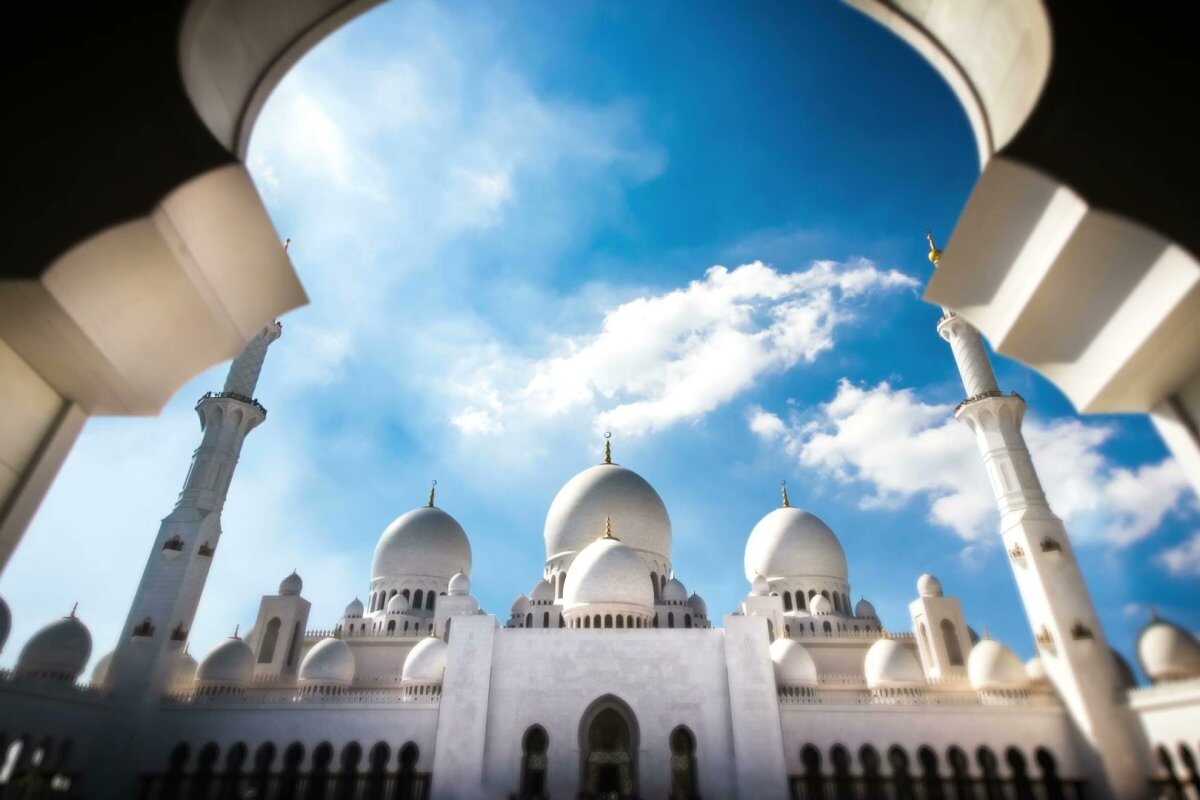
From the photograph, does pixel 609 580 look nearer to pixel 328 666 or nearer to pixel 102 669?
pixel 328 666

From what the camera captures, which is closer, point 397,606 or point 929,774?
point 929,774

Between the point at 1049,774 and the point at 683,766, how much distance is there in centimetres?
878

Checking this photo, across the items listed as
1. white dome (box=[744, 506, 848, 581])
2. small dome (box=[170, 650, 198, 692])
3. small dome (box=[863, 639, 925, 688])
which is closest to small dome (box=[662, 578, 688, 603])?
white dome (box=[744, 506, 848, 581])

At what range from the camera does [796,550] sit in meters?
28.2

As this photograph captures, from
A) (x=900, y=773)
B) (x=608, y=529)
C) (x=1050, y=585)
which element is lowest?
(x=900, y=773)

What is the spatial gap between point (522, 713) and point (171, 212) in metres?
16.3

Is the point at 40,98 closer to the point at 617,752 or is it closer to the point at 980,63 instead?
the point at 980,63

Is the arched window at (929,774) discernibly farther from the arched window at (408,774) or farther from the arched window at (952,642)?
the arched window at (408,774)

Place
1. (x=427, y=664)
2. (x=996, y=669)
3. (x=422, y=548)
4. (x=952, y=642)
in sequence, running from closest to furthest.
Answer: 1. (x=996, y=669)
2. (x=427, y=664)
3. (x=952, y=642)
4. (x=422, y=548)

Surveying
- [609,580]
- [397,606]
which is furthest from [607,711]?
[397,606]

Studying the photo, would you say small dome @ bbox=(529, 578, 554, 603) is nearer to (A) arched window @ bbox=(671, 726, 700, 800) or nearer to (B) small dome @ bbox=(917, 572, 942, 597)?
(A) arched window @ bbox=(671, 726, 700, 800)

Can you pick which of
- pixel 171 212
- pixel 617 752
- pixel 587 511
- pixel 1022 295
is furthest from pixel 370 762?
pixel 1022 295

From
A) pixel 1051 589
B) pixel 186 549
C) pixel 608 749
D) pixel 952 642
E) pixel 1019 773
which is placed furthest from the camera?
pixel 952 642

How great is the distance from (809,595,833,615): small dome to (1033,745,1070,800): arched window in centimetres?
1044
